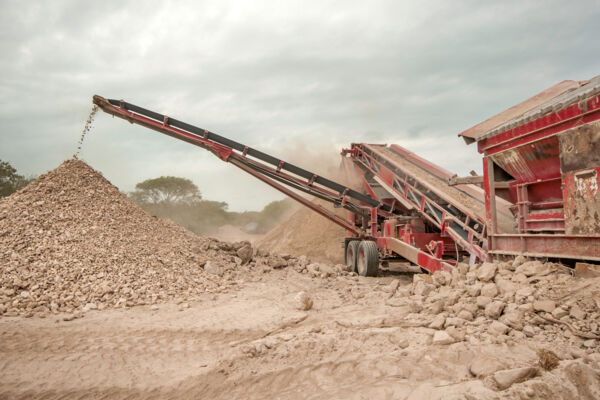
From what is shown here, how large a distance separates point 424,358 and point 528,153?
10.5 ft

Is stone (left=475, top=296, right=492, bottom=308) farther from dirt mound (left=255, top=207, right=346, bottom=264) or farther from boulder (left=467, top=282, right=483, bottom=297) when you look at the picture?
dirt mound (left=255, top=207, right=346, bottom=264)

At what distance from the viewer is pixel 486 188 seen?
19.5 ft

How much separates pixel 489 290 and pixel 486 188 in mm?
1832

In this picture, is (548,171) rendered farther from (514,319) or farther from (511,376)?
(511,376)

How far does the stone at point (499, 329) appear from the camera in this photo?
3.91m

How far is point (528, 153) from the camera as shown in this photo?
5309 millimetres

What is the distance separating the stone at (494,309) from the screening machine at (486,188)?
1.02 metres

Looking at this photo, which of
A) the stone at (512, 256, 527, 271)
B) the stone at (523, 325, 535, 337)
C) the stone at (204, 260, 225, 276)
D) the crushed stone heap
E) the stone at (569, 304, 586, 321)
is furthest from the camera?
the stone at (204, 260, 225, 276)

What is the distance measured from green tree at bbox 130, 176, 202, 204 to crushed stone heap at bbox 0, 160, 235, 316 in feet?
69.7

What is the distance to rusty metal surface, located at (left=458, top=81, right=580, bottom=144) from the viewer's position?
595cm

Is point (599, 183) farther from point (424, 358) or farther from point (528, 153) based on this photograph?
point (424, 358)

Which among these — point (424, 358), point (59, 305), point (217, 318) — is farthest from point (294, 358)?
point (59, 305)

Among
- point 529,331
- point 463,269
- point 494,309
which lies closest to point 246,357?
point 494,309

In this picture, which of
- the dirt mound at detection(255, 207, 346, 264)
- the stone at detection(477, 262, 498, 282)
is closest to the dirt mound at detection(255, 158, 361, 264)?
the dirt mound at detection(255, 207, 346, 264)
